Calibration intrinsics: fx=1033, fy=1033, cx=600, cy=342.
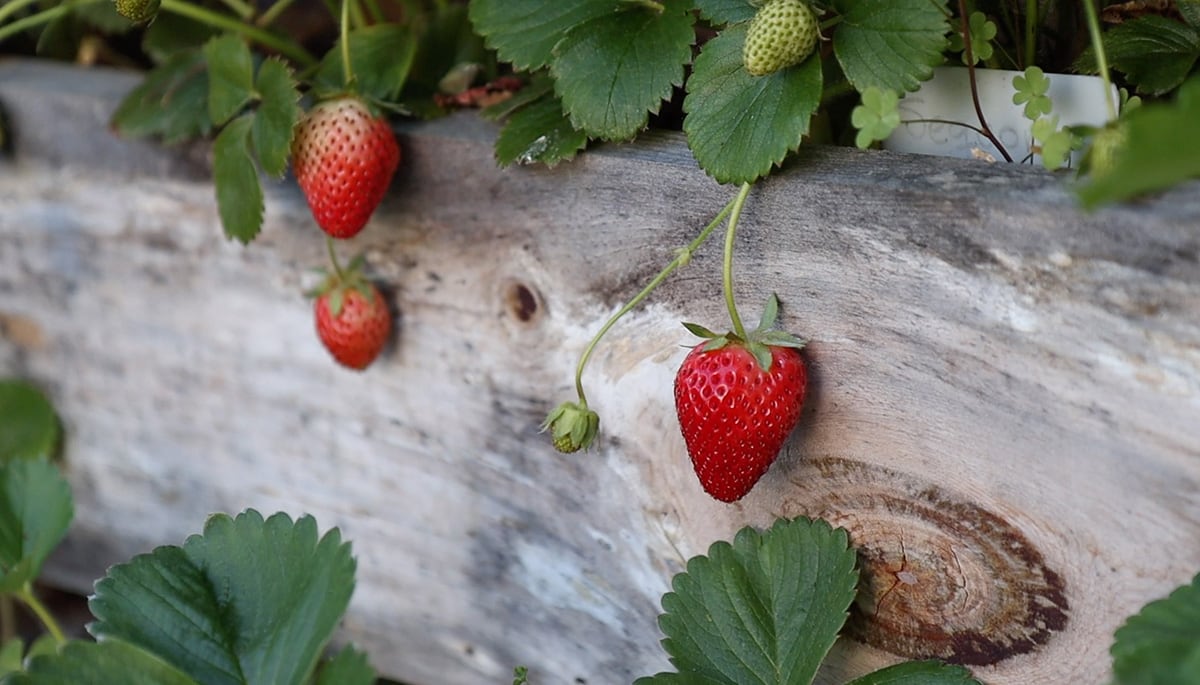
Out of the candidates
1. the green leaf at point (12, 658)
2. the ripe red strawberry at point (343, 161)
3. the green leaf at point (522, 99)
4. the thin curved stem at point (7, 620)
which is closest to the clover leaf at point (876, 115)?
the green leaf at point (522, 99)

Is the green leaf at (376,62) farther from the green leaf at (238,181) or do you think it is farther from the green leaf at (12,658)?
the green leaf at (12,658)

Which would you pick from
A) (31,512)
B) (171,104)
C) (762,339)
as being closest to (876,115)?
(762,339)

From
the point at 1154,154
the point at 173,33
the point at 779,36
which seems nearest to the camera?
the point at 1154,154

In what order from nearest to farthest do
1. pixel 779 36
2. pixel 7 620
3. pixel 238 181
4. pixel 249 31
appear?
1. pixel 779 36
2. pixel 238 181
3. pixel 249 31
4. pixel 7 620

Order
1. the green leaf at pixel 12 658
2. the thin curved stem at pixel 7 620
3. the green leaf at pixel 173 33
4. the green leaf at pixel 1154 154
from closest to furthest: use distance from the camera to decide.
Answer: the green leaf at pixel 1154 154 → the green leaf at pixel 12 658 → the green leaf at pixel 173 33 → the thin curved stem at pixel 7 620

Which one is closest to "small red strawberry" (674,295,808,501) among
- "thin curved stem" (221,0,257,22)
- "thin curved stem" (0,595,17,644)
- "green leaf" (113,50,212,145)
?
"green leaf" (113,50,212,145)

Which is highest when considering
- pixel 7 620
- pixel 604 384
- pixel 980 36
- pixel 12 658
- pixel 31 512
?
pixel 980 36

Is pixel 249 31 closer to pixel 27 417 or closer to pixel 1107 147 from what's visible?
pixel 27 417
